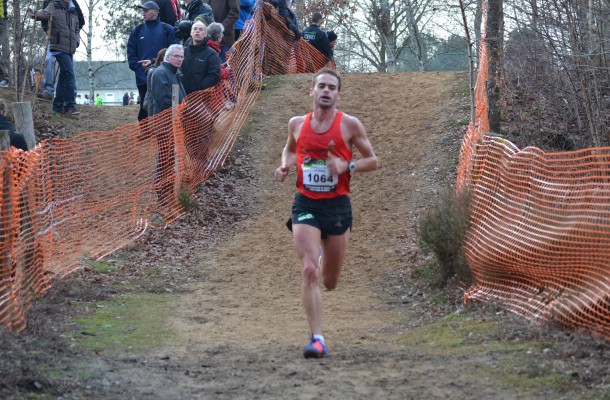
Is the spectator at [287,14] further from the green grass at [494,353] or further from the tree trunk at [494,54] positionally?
the green grass at [494,353]

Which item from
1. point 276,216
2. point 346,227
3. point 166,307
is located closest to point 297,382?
point 346,227

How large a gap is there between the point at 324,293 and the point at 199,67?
5.75 meters

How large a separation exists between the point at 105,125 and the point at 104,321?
10288 mm

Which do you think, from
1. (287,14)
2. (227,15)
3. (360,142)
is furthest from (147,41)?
(360,142)

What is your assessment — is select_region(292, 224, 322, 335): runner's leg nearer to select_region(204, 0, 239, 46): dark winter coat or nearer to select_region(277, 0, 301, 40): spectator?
select_region(204, 0, 239, 46): dark winter coat

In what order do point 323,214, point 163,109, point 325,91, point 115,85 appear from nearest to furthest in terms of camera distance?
1. point 323,214
2. point 325,91
3. point 163,109
4. point 115,85

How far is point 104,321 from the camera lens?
788cm

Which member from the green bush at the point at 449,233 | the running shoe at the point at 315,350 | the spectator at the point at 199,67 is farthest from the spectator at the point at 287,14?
the running shoe at the point at 315,350

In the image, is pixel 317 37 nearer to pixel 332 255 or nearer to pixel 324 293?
pixel 324 293

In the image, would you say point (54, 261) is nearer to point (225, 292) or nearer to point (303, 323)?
point (225, 292)

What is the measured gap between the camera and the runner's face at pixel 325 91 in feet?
23.0

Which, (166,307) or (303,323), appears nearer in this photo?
(303,323)

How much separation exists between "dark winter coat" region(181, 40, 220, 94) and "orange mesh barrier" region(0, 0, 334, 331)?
20cm

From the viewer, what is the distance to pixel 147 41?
1502cm
